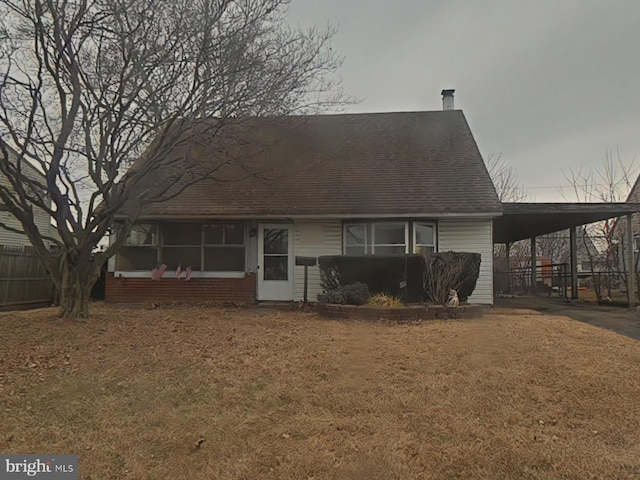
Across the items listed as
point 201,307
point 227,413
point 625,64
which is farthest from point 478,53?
point 227,413

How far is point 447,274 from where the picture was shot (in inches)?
387

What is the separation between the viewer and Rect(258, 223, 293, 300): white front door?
41.9ft

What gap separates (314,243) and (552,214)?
6.79m

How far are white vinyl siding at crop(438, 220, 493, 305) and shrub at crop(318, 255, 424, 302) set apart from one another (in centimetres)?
180

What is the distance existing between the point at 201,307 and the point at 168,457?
27.4 ft

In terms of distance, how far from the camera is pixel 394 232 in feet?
40.9

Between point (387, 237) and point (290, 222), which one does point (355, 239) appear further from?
→ point (290, 222)

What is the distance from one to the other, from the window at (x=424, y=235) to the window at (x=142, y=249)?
23.5ft

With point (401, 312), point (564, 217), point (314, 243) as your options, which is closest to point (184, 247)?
point (314, 243)

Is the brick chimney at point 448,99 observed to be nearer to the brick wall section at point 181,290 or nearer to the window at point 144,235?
the brick wall section at point 181,290

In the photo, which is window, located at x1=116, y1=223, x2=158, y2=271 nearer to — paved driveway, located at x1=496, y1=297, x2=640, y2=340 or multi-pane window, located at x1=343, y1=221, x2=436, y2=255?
multi-pane window, located at x1=343, y1=221, x2=436, y2=255

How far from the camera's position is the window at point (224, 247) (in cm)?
1297

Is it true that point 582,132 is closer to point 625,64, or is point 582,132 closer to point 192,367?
point 625,64

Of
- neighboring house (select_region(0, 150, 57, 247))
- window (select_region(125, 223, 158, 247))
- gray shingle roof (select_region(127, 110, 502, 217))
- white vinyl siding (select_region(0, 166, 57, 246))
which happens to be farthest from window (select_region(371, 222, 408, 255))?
neighboring house (select_region(0, 150, 57, 247))
